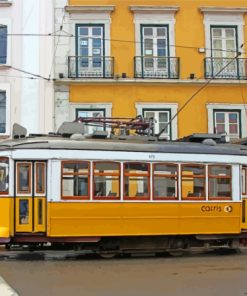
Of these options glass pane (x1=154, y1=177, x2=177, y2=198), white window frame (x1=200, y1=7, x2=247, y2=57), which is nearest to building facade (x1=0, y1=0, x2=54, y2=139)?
white window frame (x1=200, y1=7, x2=247, y2=57)

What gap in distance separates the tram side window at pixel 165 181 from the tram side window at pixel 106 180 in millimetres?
988

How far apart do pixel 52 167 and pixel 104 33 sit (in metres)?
11.8

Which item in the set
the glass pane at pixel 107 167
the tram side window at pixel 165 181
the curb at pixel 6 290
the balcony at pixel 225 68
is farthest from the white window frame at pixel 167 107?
the curb at pixel 6 290

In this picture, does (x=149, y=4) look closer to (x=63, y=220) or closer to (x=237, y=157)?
(x=237, y=157)

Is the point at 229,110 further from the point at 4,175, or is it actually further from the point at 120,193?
the point at 4,175

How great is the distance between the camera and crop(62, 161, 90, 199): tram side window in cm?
1503

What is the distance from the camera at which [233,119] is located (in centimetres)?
2577

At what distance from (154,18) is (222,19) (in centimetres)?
286

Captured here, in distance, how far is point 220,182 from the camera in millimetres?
16234

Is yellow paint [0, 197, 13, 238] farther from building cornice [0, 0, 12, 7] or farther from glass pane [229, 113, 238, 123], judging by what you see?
glass pane [229, 113, 238, 123]

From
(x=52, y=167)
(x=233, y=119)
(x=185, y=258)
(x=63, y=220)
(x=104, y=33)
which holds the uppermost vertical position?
(x=104, y=33)

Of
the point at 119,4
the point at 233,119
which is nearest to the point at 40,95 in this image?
the point at 119,4

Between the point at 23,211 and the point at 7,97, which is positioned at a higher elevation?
the point at 7,97

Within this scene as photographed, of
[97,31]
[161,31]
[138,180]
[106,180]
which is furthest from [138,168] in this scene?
[161,31]
